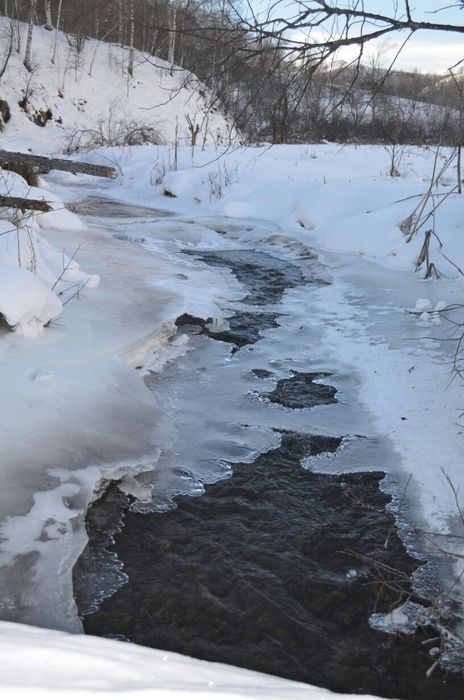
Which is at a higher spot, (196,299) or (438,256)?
(438,256)

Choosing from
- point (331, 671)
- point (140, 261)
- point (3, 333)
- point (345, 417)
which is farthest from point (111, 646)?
point (140, 261)

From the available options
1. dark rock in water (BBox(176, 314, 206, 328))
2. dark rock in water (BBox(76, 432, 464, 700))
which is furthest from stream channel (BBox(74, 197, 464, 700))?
dark rock in water (BBox(176, 314, 206, 328))

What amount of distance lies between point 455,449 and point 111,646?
2.14m

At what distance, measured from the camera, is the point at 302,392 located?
3.79 m

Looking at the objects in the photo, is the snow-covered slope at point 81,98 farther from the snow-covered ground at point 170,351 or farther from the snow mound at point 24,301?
the snow mound at point 24,301

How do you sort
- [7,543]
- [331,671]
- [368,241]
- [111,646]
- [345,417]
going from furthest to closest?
[368,241] → [345,417] → [7,543] → [331,671] → [111,646]

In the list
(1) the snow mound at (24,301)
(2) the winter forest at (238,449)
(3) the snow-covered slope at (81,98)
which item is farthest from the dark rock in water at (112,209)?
(3) the snow-covered slope at (81,98)

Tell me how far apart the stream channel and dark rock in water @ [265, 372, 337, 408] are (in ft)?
0.04

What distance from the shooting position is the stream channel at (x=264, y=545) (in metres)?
1.94

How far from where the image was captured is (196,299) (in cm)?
525

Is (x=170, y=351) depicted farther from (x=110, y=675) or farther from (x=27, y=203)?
(x=110, y=675)

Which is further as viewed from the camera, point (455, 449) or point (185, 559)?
point (455, 449)

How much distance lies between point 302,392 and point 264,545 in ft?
4.90

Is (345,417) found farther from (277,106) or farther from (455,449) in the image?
(277,106)
